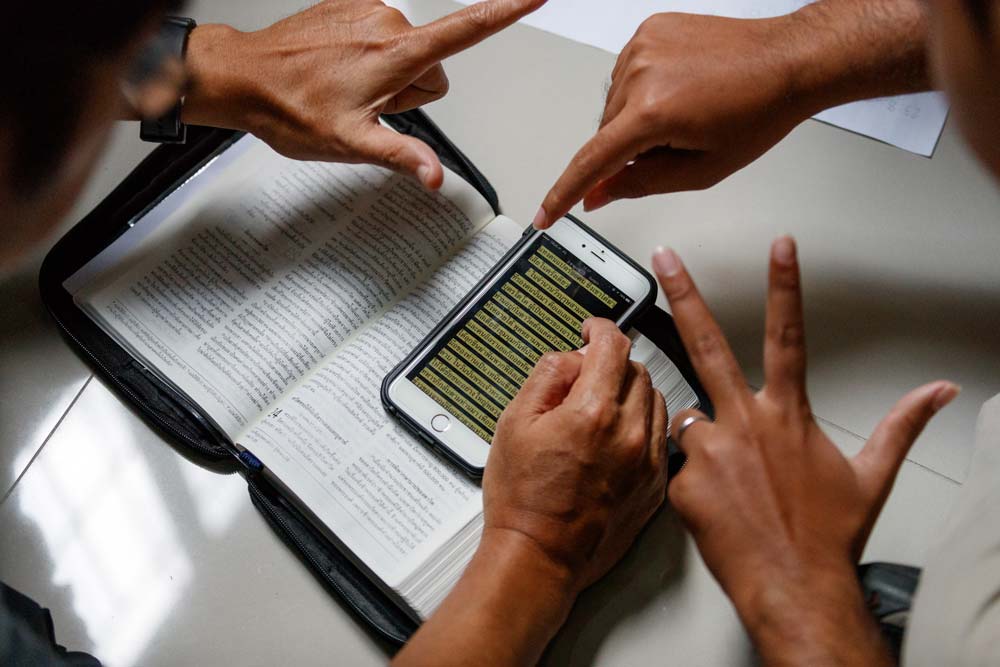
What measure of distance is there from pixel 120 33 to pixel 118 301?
1.34 ft

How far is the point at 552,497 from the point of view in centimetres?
59

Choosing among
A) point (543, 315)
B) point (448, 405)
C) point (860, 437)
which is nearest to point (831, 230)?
point (860, 437)

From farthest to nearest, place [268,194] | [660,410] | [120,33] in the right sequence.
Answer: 1. [268,194]
2. [660,410]
3. [120,33]

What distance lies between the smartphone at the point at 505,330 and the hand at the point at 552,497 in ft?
0.16

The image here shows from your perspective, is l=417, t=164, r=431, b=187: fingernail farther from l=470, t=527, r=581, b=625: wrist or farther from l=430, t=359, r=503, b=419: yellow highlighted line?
l=470, t=527, r=581, b=625: wrist

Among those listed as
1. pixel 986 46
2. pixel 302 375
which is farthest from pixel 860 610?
pixel 302 375

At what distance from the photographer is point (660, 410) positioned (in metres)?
0.64

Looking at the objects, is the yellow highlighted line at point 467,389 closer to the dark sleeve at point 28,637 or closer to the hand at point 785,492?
the hand at point 785,492

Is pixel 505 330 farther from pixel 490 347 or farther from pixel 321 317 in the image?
pixel 321 317

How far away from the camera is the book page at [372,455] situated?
650mm

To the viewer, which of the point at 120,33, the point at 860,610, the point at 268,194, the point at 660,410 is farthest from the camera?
the point at 268,194

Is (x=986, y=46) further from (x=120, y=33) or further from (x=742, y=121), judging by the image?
(x=120, y=33)

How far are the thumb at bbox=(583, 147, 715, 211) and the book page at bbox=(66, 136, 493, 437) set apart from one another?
12cm

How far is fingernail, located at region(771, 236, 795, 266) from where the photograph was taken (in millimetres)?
525
